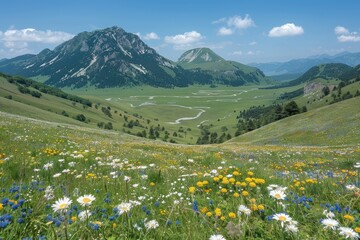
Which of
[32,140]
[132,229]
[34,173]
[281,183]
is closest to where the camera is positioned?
[132,229]

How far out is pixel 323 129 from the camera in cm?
6394

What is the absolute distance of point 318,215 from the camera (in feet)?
14.3

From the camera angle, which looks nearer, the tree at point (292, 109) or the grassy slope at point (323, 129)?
the grassy slope at point (323, 129)

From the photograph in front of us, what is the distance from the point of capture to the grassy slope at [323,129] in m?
55.6

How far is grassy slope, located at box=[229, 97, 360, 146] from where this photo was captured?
55.6 metres

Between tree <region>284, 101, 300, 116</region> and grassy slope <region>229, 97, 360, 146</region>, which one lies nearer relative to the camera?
grassy slope <region>229, 97, 360, 146</region>

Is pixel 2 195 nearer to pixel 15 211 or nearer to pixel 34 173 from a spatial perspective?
pixel 15 211

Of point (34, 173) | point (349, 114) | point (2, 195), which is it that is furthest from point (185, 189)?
point (349, 114)

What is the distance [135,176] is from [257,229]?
5188mm

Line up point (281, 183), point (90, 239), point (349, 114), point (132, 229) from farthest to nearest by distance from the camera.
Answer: point (349, 114) → point (281, 183) → point (132, 229) → point (90, 239)

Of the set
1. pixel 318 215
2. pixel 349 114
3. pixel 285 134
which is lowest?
pixel 285 134

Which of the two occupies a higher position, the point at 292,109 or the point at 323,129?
the point at 323,129

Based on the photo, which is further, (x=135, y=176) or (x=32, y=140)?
(x=32, y=140)

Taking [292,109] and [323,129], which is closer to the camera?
[323,129]
